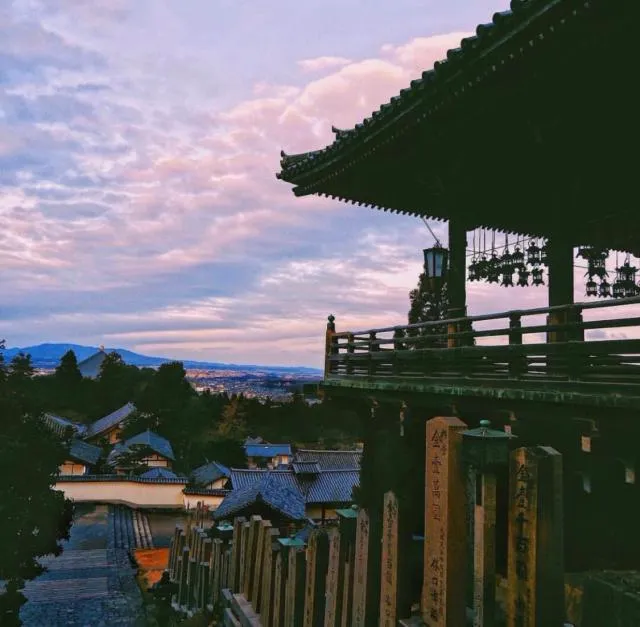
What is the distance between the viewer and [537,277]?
10.8 metres

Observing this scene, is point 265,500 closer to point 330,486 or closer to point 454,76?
point 330,486

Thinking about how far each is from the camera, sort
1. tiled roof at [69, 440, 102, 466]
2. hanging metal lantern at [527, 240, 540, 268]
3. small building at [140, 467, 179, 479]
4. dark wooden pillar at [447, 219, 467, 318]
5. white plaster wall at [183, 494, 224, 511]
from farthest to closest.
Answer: tiled roof at [69, 440, 102, 466], small building at [140, 467, 179, 479], white plaster wall at [183, 494, 224, 511], hanging metal lantern at [527, 240, 540, 268], dark wooden pillar at [447, 219, 467, 318]

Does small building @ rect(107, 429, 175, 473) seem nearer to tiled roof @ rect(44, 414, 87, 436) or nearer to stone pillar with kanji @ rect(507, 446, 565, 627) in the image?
tiled roof @ rect(44, 414, 87, 436)

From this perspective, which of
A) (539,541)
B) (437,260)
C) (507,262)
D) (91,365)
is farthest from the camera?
(91,365)

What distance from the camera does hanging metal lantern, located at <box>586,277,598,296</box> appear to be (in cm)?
1148

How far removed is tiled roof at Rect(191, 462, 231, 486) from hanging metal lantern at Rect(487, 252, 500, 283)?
3707 cm

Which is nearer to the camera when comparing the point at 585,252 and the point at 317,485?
the point at 585,252

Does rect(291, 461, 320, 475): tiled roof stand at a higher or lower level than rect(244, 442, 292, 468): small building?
higher

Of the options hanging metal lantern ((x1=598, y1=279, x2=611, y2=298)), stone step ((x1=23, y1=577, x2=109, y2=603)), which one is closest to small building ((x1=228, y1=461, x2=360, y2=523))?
stone step ((x1=23, y1=577, x2=109, y2=603))

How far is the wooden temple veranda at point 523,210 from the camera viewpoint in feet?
17.1

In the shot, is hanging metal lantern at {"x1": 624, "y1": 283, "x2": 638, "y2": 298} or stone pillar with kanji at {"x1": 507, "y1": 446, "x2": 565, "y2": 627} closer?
stone pillar with kanji at {"x1": 507, "y1": 446, "x2": 565, "y2": 627}

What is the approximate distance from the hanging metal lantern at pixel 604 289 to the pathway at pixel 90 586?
1465 cm

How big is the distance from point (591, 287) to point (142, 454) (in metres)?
40.7

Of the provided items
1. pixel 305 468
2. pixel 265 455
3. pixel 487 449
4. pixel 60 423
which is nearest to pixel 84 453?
pixel 60 423
